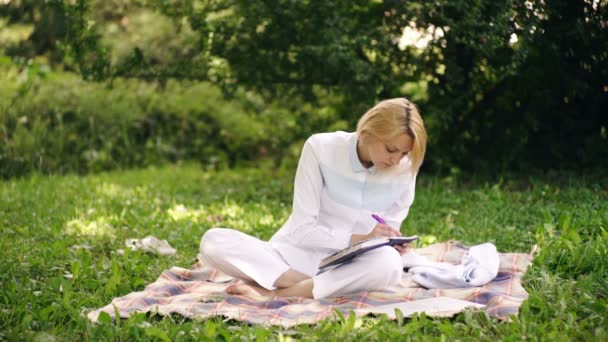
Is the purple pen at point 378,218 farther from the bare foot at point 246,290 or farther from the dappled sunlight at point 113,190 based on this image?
the dappled sunlight at point 113,190

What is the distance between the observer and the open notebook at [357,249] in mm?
3691

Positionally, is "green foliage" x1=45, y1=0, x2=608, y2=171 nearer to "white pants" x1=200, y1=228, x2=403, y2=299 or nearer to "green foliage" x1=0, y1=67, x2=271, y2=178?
"green foliage" x1=0, y1=67, x2=271, y2=178

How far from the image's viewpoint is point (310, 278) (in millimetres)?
4070

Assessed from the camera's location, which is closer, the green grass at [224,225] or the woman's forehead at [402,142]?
the green grass at [224,225]

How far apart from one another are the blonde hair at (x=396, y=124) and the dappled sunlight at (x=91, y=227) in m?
2.50

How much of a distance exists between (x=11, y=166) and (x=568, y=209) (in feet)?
19.9

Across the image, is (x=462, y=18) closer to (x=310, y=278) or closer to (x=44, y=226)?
(x=310, y=278)

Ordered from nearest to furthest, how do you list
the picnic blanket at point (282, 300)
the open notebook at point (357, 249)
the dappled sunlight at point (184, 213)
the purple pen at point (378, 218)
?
1. the picnic blanket at point (282, 300)
2. the open notebook at point (357, 249)
3. the purple pen at point (378, 218)
4. the dappled sunlight at point (184, 213)

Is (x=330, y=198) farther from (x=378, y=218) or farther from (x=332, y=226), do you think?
(x=378, y=218)

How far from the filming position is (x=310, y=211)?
4.02 meters

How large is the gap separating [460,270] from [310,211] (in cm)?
97

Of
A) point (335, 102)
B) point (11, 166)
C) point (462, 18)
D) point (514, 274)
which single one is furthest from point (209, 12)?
point (514, 274)

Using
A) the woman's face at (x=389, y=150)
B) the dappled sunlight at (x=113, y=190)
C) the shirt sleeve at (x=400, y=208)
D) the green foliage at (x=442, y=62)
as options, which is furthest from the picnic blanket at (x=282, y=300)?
the green foliage at (x=442, y=62)

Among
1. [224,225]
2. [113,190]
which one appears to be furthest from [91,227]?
[113,190]
